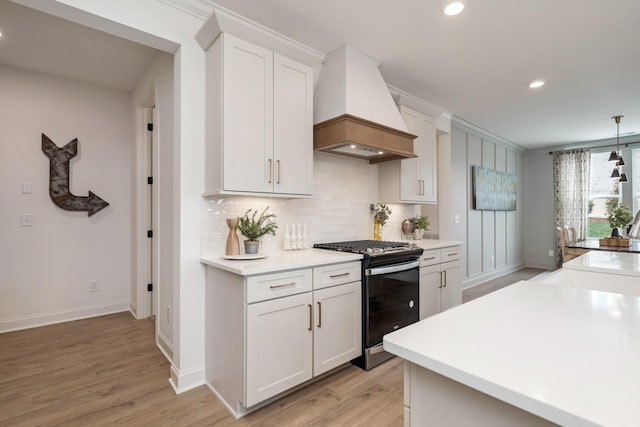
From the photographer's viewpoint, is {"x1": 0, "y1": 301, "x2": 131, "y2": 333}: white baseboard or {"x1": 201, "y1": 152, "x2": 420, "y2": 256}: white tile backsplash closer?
{"x1": 201, "y1": 152, "x2": 420, "y2": 256}: white tile backsplash

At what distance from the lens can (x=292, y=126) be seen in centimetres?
249

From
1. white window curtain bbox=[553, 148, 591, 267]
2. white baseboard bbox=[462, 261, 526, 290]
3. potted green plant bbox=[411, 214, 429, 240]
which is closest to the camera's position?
potted green plant bbox=[411, 214, 429, 240]

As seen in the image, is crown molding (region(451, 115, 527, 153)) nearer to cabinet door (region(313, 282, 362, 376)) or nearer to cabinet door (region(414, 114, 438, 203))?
cabinet door (region(414, 114, 438, 203))

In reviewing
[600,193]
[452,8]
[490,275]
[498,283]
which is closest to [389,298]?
[452,8]

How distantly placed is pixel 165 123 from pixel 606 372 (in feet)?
9.75

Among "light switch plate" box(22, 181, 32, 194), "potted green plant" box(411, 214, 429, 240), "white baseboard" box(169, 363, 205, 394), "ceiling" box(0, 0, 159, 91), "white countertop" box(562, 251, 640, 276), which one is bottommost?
"white baseboard" box(169, 363, 205, 394)

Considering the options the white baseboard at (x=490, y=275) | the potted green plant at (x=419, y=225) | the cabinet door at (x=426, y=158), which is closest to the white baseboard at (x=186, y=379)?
the potted green plant at (x=419, y=225)

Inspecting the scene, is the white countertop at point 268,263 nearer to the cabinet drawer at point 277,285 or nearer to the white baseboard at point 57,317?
the cabinet drawer at point 277,285

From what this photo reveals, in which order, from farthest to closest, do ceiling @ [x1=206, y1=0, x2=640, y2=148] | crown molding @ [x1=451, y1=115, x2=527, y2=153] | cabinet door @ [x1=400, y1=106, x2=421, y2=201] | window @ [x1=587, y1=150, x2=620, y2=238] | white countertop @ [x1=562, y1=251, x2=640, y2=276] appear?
1. window @ [x1=587, y1=150, x2=620, y2=238]
2. crown molding @ [x1=451, y1=115, x2=527, y2=153]
3. cabinet door @ [x1=400, y1=106, x2=421, y2=201]
4. ceiling @ [x1=206, y1=0, x2=640, y2=148]
5. white countertop @ [x1=562, y1=251, x2=640, y2=276]

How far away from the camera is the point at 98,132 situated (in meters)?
3.72

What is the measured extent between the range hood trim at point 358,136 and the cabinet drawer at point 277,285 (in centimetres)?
114

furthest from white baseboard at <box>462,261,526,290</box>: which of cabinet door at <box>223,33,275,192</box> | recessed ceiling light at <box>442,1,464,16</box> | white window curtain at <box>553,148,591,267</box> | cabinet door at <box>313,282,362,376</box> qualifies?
cabinet door at <box>223,33,275,192</box>

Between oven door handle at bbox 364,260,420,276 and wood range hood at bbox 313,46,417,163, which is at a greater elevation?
wood range hood at bbox 313,46,417,163

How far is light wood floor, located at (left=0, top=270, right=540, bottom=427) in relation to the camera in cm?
189
